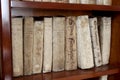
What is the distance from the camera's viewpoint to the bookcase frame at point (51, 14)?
595 millimetres

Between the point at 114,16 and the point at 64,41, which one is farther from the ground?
the point at 114,16

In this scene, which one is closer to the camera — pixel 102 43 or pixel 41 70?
pixel 41 70

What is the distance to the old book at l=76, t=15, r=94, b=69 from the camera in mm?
773

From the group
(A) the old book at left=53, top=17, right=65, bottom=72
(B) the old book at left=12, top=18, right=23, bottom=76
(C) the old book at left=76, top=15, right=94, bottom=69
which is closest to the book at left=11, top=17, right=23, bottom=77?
(B) the old book at left=12, top=18, right=23, bottom=76

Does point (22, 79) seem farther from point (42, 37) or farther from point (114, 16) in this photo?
point (114, 16)

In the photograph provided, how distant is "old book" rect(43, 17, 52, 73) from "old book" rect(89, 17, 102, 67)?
19cm

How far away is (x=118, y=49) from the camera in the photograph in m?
0.86

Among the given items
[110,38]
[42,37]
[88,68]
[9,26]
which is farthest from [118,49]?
[9,26]

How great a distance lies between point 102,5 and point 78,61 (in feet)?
0.87

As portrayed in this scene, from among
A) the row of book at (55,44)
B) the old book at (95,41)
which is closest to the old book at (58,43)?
the row of book at (55,44)

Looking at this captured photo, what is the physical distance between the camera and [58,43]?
2.47ft

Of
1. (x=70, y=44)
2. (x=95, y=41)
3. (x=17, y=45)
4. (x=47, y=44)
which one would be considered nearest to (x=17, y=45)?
(x=17, y=45)

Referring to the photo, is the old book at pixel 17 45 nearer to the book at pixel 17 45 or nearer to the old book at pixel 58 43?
the book at pixel 17 45

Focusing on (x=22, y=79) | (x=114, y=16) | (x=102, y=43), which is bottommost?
(x=22, y=79)
